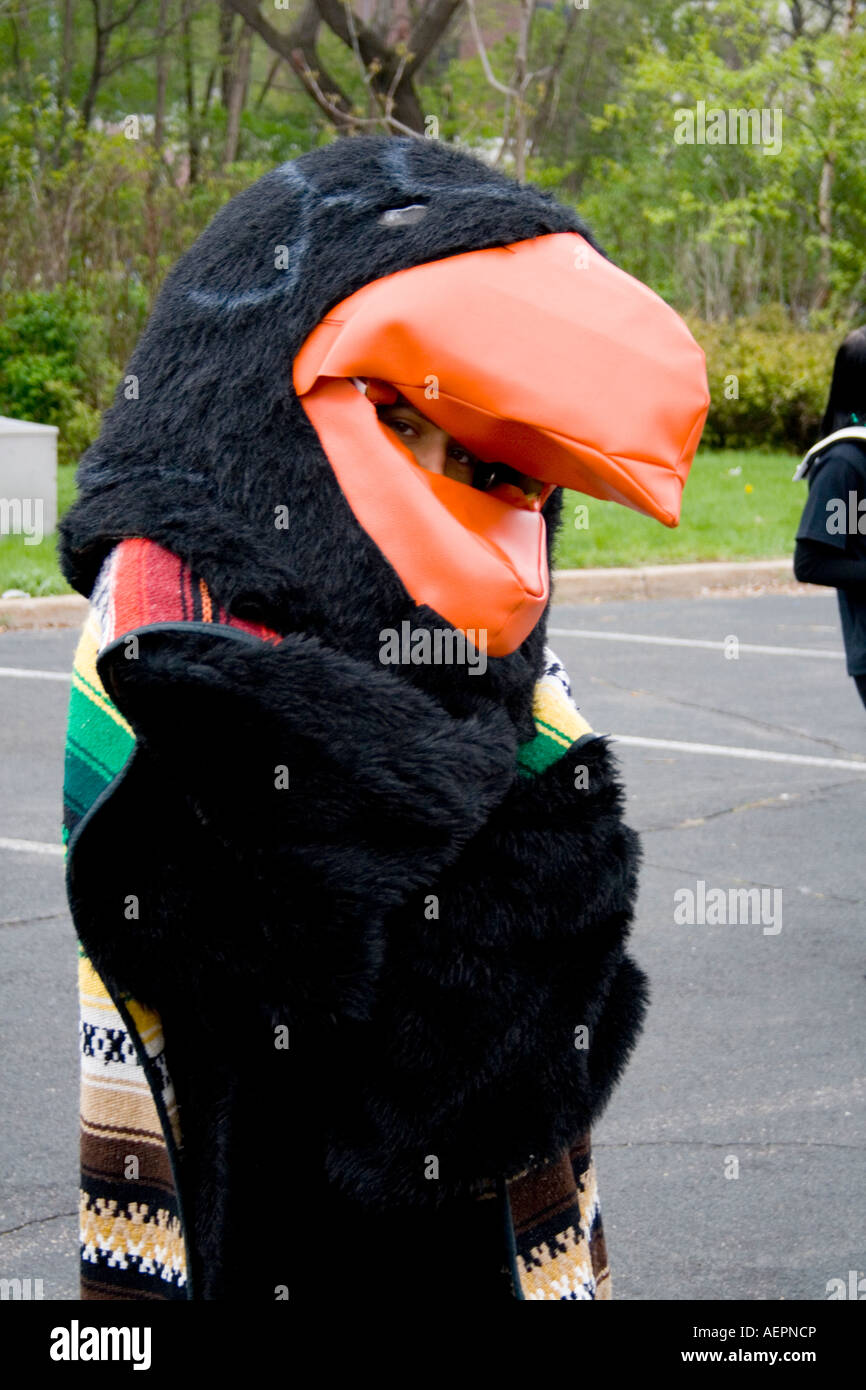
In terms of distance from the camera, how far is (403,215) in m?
1.44

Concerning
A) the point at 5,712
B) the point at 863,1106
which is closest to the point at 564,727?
the point at 863,1106

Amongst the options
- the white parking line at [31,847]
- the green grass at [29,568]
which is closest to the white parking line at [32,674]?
the green grass at [29,568]

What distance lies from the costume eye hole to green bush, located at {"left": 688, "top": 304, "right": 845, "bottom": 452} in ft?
55.3

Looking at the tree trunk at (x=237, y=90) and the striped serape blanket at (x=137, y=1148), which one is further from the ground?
the tree trunk at (x=237, y=90)

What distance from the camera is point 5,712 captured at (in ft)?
23.7

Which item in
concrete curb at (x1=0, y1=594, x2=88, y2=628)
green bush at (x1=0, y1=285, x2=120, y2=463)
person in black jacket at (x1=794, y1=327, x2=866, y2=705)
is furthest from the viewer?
green bush at (x1=0, y1=285, x2=120, y2=463)

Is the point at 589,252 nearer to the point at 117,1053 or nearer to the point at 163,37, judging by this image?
the point at 117,1053

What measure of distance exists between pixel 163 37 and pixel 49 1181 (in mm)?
33596

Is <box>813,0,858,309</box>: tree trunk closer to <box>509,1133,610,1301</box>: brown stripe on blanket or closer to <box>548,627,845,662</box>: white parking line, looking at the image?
<box>548,627,845,662</box>: white parking line

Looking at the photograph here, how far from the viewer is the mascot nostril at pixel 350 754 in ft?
4.13

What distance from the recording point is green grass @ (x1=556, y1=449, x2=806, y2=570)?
1185 centimetres

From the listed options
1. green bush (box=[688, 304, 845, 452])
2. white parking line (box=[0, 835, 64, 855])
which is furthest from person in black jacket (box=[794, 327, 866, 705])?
green bush (box=[688, 304, 845, 452])

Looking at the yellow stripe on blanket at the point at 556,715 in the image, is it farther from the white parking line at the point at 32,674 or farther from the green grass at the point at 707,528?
the green grass at the point at 707,528

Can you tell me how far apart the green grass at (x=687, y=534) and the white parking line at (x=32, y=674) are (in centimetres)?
137
